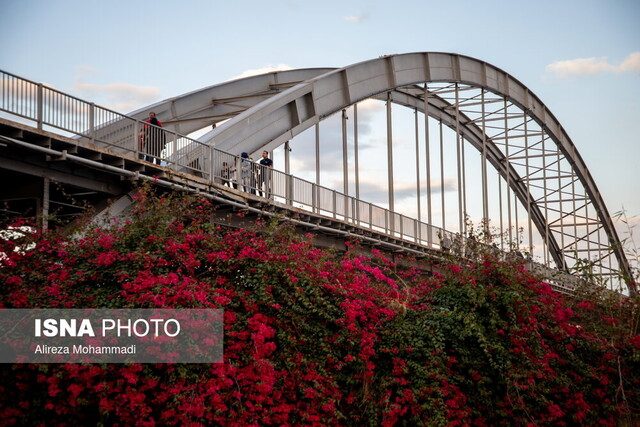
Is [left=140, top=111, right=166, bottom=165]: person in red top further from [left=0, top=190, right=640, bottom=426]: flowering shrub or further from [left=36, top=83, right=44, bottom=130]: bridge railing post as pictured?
[left=0, top=190, right=640, bottom=426]: flowering shrub

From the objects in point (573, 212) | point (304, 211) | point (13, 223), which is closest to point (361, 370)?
point (13, 223)

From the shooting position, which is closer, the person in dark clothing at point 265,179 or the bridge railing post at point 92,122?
the bridge railing post at point 92,122

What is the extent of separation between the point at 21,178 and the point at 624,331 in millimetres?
12922

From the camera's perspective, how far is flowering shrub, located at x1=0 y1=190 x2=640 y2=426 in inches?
420

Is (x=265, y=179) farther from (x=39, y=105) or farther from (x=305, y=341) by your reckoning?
(x=305, y=341)

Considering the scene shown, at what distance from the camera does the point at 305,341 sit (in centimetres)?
1248

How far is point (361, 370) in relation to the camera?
12828 mm

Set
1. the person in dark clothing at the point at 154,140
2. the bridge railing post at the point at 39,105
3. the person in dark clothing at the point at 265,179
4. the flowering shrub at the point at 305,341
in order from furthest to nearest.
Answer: the person in dark clothing at the point at 265,179 → the person in dark clothing at the point at 154,140 → the bridge railing post at the point at 39,105 → the flowering shrub at the point at 305,341

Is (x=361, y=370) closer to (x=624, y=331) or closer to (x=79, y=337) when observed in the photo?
(x=79, y=337)

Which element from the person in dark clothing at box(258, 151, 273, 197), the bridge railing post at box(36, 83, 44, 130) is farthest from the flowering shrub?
the person in dark clothing at box(258, 151, 273, 197)

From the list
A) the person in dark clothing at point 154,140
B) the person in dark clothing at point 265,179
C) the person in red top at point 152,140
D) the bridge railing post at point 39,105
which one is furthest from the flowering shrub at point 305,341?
the person in dark clothing at point 265,179

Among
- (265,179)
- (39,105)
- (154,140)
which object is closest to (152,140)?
(154,140)

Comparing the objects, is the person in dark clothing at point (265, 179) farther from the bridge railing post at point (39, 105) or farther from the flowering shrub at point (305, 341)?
the bridge railing post at point (39, 105)

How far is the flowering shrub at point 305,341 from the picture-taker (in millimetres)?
10672
